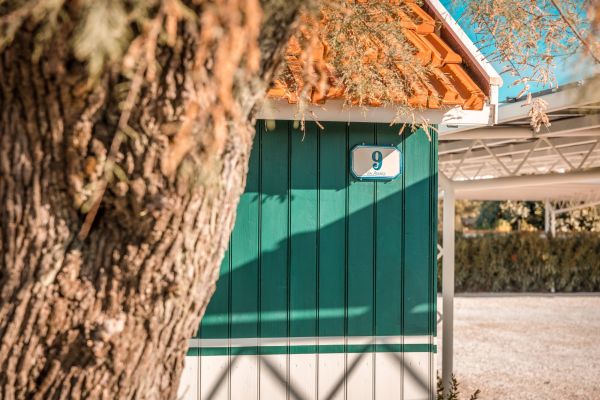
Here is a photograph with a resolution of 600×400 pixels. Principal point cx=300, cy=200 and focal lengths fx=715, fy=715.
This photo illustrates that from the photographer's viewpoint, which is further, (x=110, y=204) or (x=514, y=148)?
(x=514, y=148)

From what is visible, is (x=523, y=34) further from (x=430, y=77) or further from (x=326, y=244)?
(x=326, y=244)

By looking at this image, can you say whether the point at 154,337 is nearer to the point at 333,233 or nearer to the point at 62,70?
the point at 62,70

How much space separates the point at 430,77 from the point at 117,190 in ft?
10.1

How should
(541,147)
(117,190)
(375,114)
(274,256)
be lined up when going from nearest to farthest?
(117,190) → (375,114) → (274,256) → (541,147)

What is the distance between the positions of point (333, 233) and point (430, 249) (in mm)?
671

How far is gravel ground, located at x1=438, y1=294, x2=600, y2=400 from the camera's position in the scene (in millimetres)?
8938

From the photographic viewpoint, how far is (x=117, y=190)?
1.77m

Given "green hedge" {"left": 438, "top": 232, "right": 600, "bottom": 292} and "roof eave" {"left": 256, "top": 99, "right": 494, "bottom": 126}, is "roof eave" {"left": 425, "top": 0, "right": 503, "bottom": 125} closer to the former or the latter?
"roof eave" {"left": 256, "top": 99, "right": 494, "bottom": 126}

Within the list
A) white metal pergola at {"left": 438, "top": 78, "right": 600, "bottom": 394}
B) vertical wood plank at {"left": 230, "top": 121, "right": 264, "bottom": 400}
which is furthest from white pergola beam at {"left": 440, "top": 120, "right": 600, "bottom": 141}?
vertical wood plank at {"left": 230, "top": 121, "right": 264, "bottom": 400}

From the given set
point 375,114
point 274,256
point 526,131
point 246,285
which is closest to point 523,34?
point 375,114

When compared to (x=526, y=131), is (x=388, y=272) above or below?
below

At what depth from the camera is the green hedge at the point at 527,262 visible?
18672mm

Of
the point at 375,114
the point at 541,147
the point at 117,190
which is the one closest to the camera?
the point at 117,190

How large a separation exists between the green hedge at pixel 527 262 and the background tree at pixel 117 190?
17272mm
